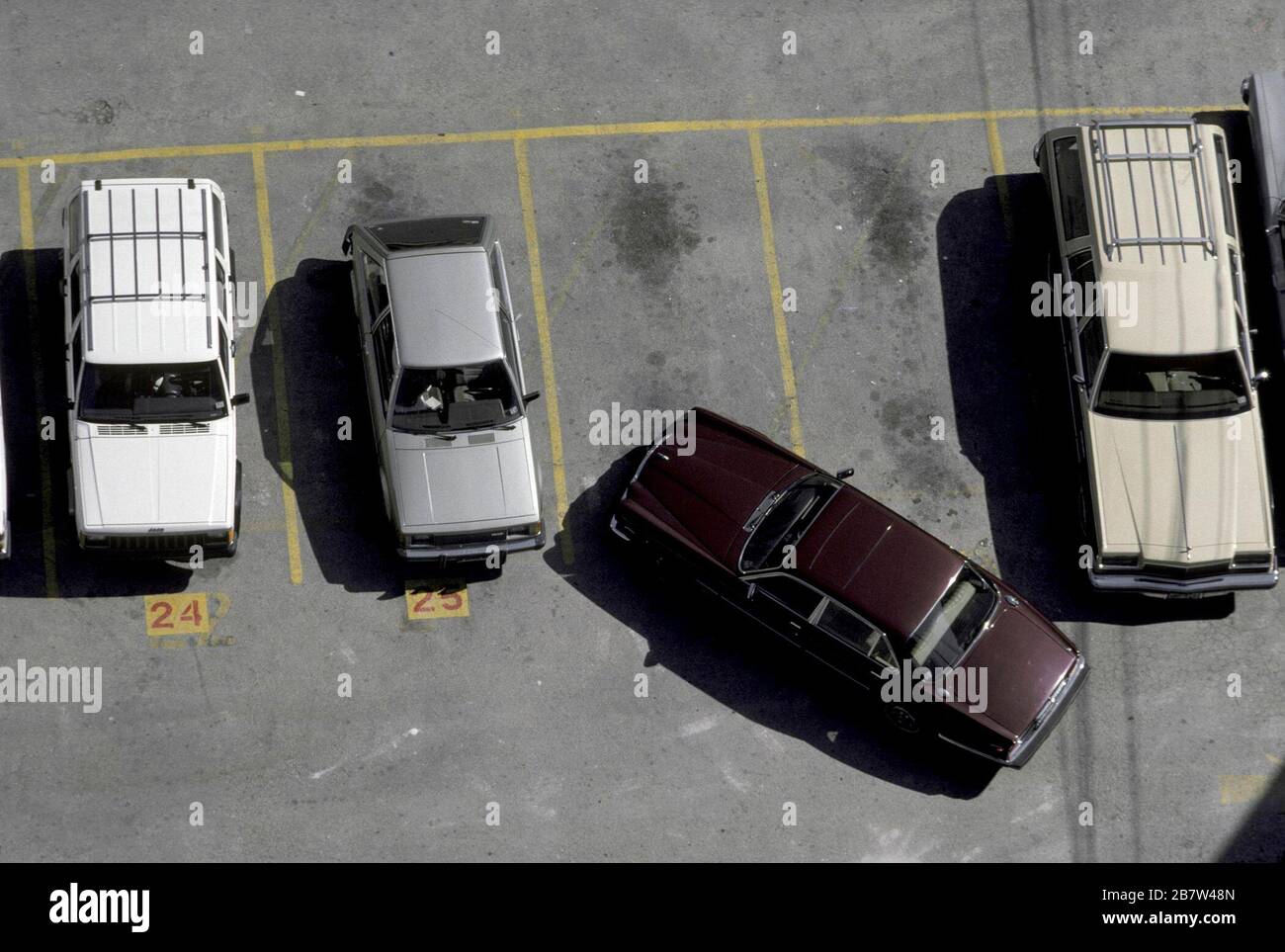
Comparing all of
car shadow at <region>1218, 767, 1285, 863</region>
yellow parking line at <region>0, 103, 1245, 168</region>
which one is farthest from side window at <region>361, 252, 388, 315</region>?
car shadow at <region>1218, 767, 1285, 863</region>

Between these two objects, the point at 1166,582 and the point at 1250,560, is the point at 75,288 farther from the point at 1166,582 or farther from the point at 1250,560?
the point at 1250,560

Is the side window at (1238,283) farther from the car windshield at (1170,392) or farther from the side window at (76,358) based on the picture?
the side window at (76,358)

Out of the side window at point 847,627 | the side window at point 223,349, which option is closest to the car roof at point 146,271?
the side window at point 223,349

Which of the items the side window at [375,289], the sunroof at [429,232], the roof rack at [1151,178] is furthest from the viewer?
the roof rack at [1151,178]

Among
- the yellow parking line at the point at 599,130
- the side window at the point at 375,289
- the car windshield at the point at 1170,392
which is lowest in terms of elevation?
Answer: the car windshield at the point at 1170,392

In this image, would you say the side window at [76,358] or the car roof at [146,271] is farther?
the side window at [76,358]

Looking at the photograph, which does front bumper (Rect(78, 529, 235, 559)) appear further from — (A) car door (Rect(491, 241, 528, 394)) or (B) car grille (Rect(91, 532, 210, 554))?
(A) car door (Rect(491, 241, 528, 394))

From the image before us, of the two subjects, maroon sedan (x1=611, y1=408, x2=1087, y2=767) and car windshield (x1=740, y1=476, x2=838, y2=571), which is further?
car windshield (x1=740, y1=476, x2=838, y2=571)
